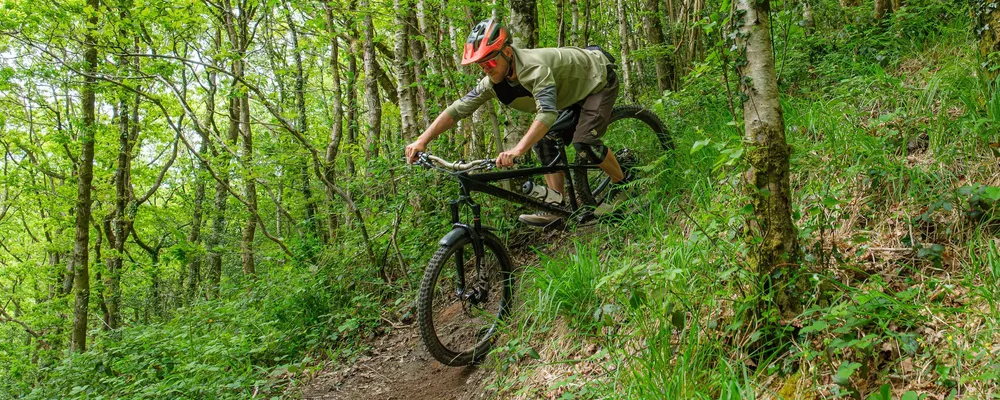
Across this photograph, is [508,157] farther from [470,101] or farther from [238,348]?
[238,348]

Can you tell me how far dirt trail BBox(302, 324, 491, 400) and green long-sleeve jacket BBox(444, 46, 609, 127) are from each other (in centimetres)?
198

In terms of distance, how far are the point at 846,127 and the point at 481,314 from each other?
2885 millimetres

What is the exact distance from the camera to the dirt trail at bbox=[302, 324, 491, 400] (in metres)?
3.97

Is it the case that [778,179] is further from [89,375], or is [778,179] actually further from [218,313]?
[89,375]

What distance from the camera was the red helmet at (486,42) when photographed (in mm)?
3879

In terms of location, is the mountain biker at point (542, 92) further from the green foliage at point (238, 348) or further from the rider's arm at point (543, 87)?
the green foliage at point (238, 348)

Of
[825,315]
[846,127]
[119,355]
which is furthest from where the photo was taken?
[119,355]

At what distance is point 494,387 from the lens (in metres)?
3.44

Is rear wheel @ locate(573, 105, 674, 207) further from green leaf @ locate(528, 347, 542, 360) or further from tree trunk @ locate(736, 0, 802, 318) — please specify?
tree trunk @ locate(736, 0, 802, 318)

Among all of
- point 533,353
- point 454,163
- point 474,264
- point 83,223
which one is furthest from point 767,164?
point 83,223

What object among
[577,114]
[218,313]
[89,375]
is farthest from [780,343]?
[89,375]

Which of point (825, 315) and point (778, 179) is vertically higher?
point (778, 179)

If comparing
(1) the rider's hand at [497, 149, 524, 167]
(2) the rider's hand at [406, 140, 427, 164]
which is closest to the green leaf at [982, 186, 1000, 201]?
(1) the rider's hand at [497, 149, 524, 167]

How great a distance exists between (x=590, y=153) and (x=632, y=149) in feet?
3.59
